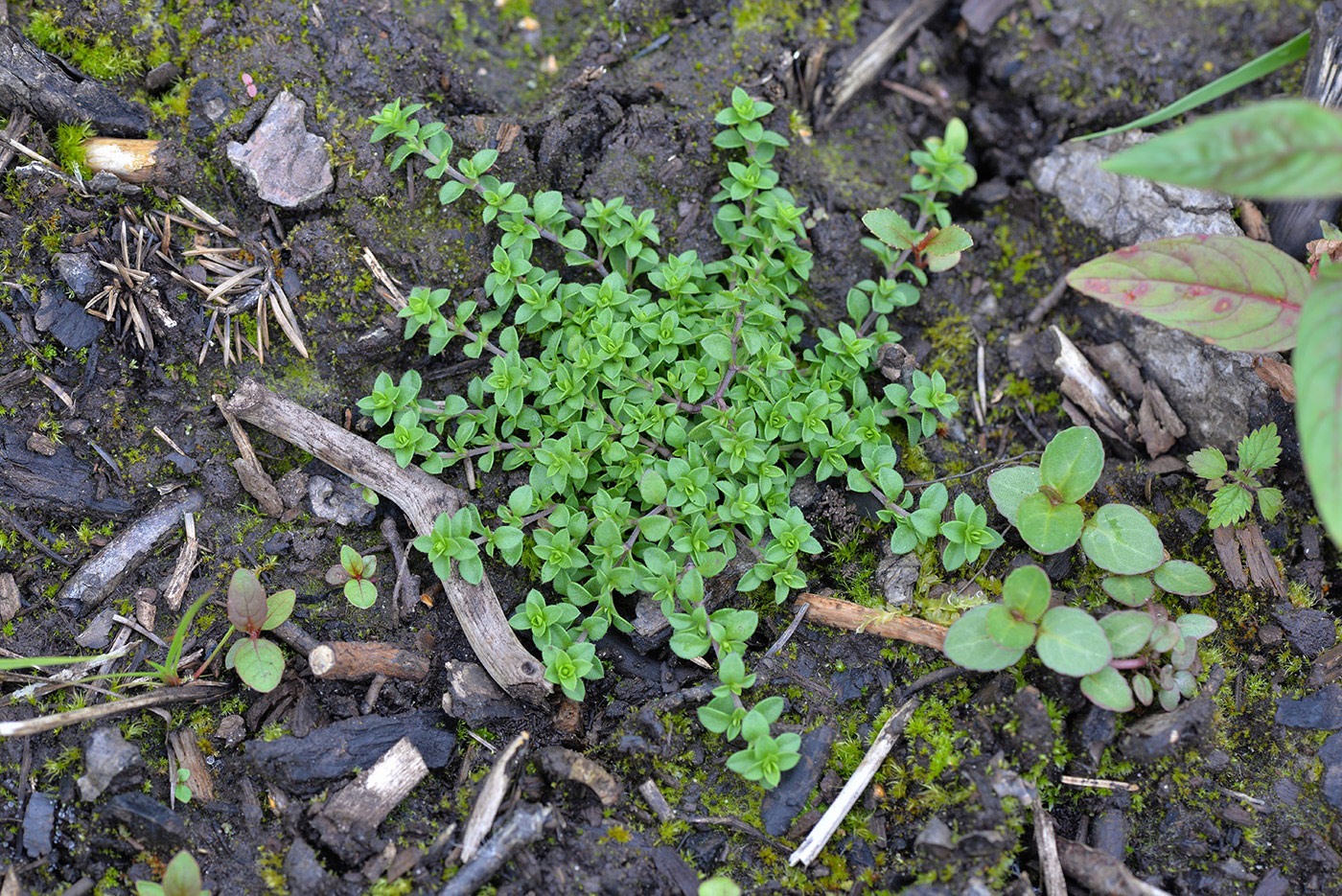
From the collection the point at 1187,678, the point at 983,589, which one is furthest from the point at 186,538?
the point at 1187,678

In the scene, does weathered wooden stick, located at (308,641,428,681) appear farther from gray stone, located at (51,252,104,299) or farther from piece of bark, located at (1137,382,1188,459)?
piece of bark, located at (1137,382,1188,459)

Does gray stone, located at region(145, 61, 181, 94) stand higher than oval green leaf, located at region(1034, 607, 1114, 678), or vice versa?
gray stone, located at region(145, 61, 181, 94)

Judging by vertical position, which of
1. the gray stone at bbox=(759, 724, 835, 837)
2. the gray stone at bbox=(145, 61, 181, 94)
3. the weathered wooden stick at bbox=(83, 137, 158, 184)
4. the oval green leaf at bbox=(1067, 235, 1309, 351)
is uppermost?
the gray stone at bbox=(145, 61, 181, 94)

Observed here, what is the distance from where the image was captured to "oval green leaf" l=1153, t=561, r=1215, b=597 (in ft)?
11.0

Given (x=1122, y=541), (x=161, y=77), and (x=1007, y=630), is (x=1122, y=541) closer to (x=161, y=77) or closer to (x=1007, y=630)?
(x=1007, y=630)

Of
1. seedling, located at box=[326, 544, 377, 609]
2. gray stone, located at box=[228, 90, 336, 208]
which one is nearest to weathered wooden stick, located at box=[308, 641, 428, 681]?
seedling, located at box=[326, 544, 377, 609]

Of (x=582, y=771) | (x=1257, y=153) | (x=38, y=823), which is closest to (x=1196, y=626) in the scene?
(x=1257, y=153)

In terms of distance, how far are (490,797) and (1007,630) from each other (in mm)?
2032

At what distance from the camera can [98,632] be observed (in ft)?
11.0

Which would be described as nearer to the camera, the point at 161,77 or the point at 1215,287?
the point at 1215,287

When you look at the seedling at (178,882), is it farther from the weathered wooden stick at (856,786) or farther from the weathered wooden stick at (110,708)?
the weathered wooden stick at (856,786)

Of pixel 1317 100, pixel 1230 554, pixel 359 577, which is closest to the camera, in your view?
pixel 359 577

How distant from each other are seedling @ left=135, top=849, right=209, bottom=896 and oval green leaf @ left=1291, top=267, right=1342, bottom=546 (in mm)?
3712

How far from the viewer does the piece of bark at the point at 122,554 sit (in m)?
3.40
